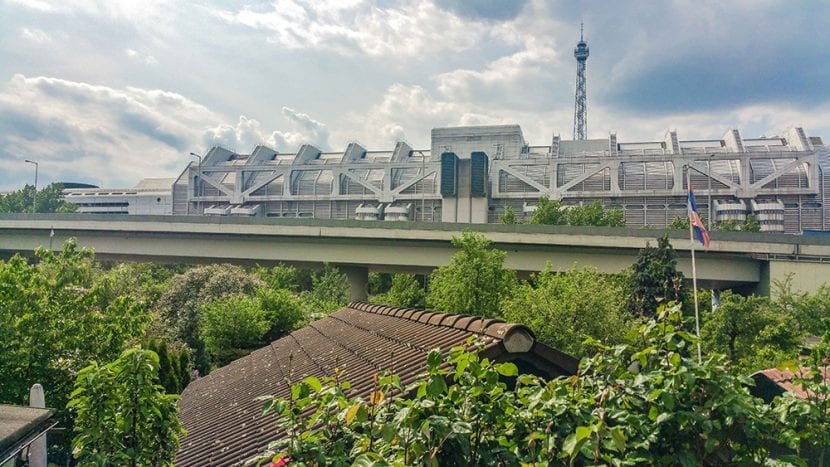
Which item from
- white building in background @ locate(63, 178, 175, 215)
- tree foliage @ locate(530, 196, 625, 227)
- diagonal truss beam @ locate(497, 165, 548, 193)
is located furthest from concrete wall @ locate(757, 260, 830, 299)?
white building in background @ locate(63, 178, 175, 215)

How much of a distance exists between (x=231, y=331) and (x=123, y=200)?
92901 mm

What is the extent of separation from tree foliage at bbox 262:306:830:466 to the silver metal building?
59.6 m

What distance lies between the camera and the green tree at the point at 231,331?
2173 centimetres

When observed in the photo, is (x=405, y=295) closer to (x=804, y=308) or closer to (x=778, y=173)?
(x=804, y=308)

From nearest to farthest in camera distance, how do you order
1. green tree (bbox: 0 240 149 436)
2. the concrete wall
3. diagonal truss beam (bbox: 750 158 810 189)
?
green tree (bbox: 0 240 149 436)
the concrete wall
diagonal truss beam (bbox: 750 158 810 189)

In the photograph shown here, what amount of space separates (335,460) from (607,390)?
1.37 m

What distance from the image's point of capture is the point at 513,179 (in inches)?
2749

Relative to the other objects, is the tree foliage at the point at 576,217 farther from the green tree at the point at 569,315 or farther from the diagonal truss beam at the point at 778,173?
the green tree at the point at 569,315

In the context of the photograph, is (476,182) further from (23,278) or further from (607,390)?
(607,390)

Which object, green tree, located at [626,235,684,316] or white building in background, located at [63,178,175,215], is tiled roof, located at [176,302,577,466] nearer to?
green tree, located at [626,235,684,316]

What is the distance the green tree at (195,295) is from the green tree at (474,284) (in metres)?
11.9

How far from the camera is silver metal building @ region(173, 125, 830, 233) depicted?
2405 inches

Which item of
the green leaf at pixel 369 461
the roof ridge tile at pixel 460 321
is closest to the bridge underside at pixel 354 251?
the roof ridge tile at pixel 460 321

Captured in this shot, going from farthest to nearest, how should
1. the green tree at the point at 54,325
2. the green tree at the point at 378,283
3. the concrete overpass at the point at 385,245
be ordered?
the green tree at the point at 378,283
the concrete overpass at the point at 385,245
the green tree at the point at 54,325
